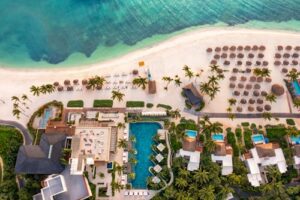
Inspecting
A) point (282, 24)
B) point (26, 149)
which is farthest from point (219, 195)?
point (282, 24)

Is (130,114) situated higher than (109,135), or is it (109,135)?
(130,114)

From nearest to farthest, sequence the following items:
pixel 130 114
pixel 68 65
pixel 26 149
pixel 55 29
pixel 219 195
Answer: pixel 219 195, pixel 26 149, pixel 130 114, pixel 68 65, pixel 55 29

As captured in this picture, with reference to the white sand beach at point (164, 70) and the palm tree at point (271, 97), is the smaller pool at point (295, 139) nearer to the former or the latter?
the white sand beach at point (164, 70)

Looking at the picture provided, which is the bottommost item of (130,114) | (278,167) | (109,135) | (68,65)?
(278,167)

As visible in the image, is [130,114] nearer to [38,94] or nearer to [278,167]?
[38,94]

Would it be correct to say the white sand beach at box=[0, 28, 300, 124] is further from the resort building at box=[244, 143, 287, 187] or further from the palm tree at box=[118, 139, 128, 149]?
the resort building at box=[244, 143, 287, 187]

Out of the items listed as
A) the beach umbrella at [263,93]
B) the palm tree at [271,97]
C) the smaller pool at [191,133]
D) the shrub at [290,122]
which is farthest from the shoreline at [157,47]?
the shrub at [290,122]

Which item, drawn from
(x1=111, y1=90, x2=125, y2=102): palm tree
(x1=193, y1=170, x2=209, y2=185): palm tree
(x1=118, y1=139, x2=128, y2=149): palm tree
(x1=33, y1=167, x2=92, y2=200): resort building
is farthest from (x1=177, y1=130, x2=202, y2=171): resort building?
(x1=33, y1=167, x2=92, y2=200): resort building

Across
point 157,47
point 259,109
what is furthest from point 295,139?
point 157,47
